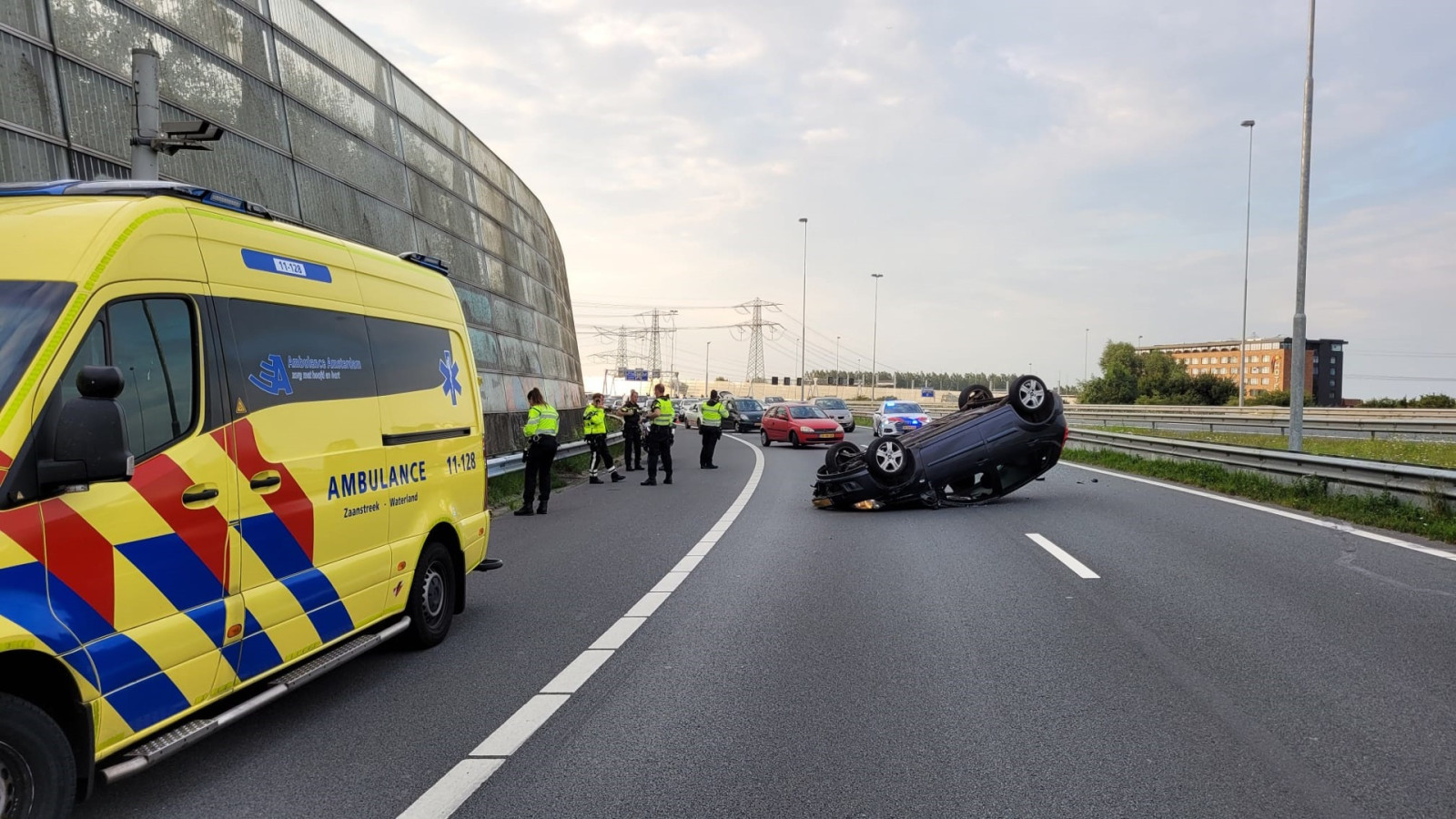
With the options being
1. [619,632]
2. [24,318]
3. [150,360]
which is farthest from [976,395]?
[24,318]

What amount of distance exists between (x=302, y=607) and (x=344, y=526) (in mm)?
539

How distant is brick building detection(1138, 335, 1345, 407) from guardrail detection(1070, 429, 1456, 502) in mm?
42935

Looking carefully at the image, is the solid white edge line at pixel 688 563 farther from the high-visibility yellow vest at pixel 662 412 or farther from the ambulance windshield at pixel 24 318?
the high-visibility yellow vest at pixel 662 412

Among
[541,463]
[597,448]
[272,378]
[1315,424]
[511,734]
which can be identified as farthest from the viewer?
[1315,424]

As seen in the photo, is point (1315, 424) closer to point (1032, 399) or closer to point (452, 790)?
point (1032, 399)

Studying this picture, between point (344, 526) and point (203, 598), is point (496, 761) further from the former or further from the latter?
point (344, 526)

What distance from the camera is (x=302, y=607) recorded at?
4.57m

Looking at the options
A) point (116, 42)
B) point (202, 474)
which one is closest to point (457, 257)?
point (116, 42)

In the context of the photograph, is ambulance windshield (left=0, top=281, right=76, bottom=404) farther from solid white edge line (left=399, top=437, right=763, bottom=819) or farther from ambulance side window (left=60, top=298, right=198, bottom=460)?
solid white edge line (left=399, top=437, right=763, bottom=819)


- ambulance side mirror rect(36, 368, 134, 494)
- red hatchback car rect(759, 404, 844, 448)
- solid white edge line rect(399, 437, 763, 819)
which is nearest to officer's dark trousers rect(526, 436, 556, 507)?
solid white edge line rect(399, 437, 763, 819)

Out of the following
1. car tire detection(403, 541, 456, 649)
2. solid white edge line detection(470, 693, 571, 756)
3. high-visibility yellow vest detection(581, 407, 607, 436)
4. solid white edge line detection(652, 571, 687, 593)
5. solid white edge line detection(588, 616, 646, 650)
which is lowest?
solid white edge line detection(652, 571, 687, 593)

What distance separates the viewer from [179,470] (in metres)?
Answer: 3.77

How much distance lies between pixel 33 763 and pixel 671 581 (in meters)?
5.34

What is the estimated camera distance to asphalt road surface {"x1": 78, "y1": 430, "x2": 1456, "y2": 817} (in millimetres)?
3709
